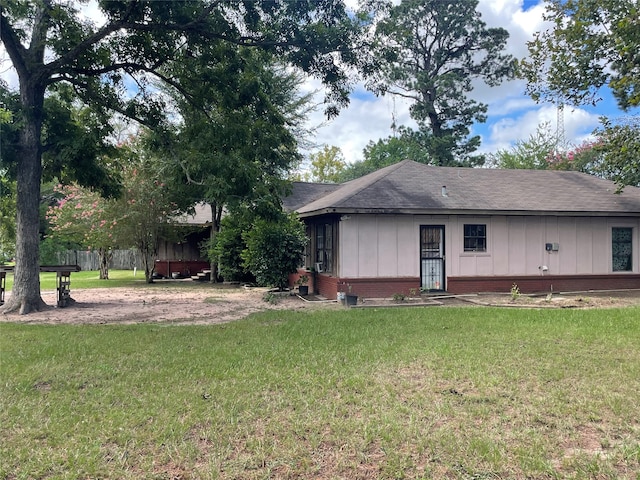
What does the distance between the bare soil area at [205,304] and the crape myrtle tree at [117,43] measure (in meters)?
1.41

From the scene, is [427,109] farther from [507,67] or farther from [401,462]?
[401,462]

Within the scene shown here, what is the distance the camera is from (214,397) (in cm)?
496

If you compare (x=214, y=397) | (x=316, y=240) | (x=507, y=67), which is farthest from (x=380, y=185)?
(x=507, y=67)

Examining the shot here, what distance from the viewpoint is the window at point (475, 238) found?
1495 centimetres

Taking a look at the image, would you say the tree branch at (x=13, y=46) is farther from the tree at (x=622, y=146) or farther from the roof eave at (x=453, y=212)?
the tree at (x=622, y=146)

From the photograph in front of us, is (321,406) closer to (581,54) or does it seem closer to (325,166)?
(581,54)

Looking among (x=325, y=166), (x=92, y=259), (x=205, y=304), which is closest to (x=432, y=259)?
(x=205, y=304)

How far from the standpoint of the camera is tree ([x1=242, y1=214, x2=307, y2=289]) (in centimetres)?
1504

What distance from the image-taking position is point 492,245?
15.1 meters

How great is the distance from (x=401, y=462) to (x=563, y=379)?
116 inches

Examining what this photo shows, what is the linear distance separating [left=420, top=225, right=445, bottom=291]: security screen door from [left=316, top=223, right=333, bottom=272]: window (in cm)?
279

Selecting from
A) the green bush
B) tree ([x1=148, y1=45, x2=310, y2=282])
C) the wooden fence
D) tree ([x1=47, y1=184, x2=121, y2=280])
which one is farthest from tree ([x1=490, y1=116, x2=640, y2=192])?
the wooden fence

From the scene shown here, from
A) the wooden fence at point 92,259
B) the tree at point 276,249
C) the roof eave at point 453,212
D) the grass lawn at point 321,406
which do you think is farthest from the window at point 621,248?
the wooden fence at point 92,259

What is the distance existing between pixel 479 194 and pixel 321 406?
41.3ft
